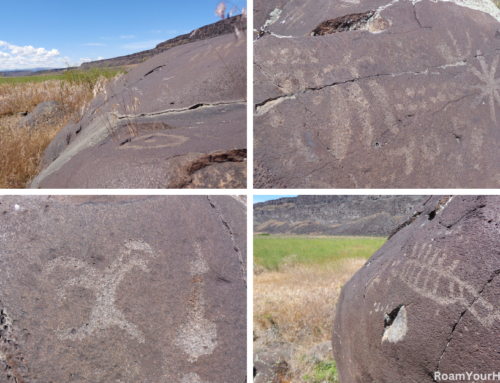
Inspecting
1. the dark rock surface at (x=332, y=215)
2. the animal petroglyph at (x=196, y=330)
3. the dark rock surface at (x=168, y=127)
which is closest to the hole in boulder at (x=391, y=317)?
the animal petroglyph at (x=196, y=330)

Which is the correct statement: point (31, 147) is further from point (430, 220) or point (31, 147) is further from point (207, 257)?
point (430, 220)

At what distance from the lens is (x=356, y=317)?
1.91 metres

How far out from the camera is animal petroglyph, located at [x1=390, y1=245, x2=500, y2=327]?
1261 millimetres

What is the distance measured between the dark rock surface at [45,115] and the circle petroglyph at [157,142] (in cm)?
508

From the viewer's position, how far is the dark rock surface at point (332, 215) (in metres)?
22.5

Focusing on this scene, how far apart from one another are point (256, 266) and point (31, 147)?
22.5 ft

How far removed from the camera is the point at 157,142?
2.26 metres

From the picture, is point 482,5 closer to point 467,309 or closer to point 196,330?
point 467,309

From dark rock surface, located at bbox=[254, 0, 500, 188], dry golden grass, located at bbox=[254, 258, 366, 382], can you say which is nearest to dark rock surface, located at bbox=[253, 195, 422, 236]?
dry golden grass, located at bbox=[254, 258, 366, 382]

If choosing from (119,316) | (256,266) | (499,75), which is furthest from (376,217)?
(119,316)

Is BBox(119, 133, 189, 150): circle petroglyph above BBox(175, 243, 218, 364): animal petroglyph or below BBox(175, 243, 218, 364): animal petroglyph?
above

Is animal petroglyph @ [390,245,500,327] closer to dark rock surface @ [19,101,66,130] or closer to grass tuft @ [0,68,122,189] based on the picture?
grass tuft @ [0,68,122,189]

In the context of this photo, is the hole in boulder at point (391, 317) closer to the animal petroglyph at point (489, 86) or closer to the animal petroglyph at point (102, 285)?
the animal petroglyph at point (102, 285)

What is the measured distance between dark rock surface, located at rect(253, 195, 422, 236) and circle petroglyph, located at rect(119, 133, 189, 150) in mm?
19646
